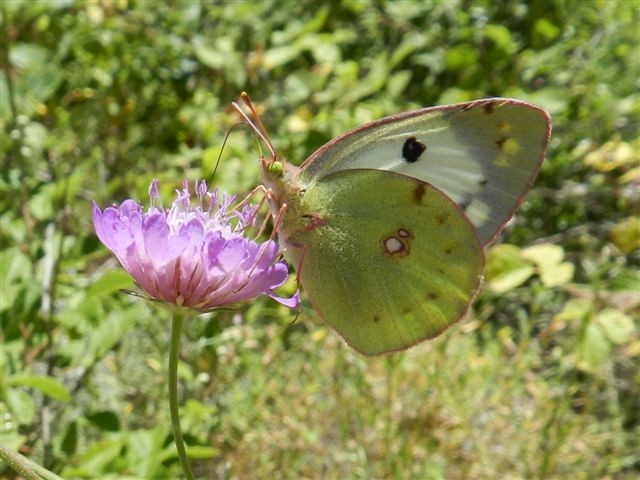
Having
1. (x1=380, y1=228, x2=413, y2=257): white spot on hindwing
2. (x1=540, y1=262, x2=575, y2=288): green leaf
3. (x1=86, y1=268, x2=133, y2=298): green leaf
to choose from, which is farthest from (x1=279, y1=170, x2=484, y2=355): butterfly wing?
(x1=540, y1=262, x2=575, y2=288): green leaf

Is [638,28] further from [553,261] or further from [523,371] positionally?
[553,261]

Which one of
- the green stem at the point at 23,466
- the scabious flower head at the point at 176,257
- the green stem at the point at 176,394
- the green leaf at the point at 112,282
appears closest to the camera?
the green stem at the point at 23,466

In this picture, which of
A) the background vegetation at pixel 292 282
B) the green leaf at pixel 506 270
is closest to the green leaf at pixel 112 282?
the background vegetation at pixel 292 282

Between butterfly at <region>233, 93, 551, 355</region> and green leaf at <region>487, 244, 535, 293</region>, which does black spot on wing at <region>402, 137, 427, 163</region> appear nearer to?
butterfly at <region>233, 93, 551, 355</region>

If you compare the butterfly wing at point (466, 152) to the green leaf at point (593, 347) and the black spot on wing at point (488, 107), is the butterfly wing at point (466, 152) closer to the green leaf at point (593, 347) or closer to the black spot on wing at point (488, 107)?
the black spot on wing at point (488, 107)

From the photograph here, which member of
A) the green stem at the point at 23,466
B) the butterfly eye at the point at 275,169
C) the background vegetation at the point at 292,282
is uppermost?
the green stem at the point at 23,466

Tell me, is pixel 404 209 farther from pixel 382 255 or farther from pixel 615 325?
pixel 615 325

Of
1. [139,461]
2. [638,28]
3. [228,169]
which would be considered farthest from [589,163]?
[139,461]

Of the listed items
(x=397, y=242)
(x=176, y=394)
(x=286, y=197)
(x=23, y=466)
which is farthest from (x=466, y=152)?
(x=23, y=466)
